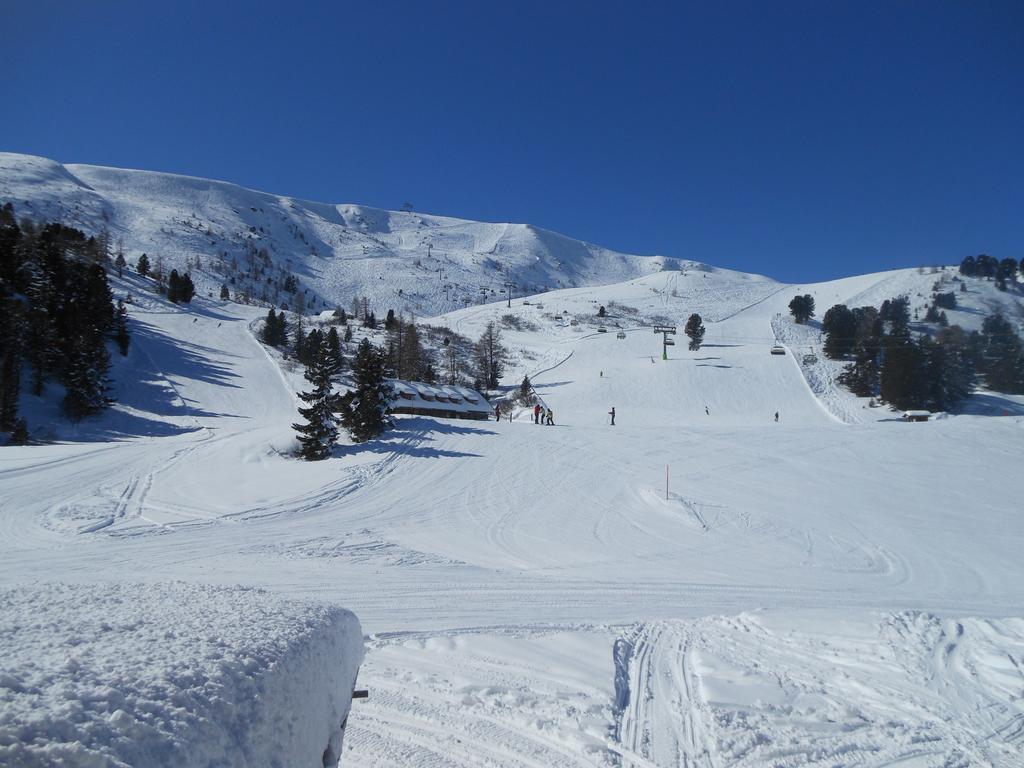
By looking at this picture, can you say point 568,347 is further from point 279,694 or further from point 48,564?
point 279,694

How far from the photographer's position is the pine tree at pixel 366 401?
25.1m

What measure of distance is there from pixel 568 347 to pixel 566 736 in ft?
239

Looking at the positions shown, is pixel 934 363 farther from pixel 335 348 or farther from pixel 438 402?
pixel 335 348

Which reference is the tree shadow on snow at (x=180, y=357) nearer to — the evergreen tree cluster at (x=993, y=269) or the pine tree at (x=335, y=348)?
the pine tree at (x=335, y=348)

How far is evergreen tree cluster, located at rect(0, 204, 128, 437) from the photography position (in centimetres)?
2823

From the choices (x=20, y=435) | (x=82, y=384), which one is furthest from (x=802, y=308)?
(x=20, y=435)

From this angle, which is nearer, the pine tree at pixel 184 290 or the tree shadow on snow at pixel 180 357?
the tree shadow on snow at pixel 180 357

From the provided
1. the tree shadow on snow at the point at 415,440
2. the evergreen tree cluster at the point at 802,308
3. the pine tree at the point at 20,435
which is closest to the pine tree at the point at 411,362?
the tree shadow on snow at the point at 415,440

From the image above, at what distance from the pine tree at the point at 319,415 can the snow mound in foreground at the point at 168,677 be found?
20.3 metres

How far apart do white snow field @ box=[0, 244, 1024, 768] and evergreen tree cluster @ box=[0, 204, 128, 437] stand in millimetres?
2471

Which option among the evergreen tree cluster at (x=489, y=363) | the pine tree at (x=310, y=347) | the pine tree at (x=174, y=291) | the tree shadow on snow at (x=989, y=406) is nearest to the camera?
the tree shadow on snow at (x=989, y=406)

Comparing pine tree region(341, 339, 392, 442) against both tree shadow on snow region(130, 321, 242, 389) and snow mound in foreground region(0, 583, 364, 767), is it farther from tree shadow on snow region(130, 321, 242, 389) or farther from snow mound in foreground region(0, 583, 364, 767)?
tree shadow on snow region(130, 321, 242, 389)

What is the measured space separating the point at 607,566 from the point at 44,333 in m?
34.7

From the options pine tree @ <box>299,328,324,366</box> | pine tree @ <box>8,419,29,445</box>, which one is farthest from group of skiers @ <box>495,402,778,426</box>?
pine tree @ <box>8,419,29,445</box>
